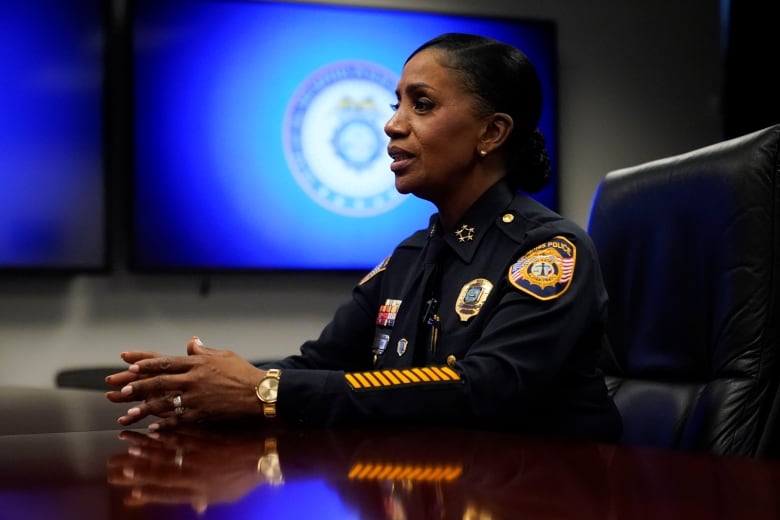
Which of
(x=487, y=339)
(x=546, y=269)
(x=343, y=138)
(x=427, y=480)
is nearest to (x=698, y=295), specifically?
(x=546, y=269)

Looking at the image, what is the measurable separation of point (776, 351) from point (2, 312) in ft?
8.63

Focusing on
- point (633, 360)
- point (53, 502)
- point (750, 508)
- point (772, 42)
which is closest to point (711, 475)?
point (750, 508)

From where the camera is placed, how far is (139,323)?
328 cm

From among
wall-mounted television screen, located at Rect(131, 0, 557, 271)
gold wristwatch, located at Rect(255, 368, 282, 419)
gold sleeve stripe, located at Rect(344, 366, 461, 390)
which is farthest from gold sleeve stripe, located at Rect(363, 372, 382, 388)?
wall-mounted television screen, located at Rect(131, 0, 557, 271)

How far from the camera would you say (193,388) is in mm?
1241

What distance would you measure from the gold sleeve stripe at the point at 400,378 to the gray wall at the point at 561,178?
217 cm

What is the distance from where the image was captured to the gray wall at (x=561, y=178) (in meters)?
3.18

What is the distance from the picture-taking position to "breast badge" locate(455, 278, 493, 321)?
1444mm

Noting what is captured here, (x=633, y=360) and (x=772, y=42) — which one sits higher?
(x=772, y=42)

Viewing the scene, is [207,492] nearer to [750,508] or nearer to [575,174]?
[750,508]

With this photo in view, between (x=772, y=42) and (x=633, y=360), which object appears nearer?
(x=633, y=360)

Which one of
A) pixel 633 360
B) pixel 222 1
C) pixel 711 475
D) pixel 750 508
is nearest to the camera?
pixel 750 508

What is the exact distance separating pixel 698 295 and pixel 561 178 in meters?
2.30

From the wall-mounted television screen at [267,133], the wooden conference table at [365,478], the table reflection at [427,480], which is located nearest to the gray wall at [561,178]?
the wall-mounted television screen at [267,133]
